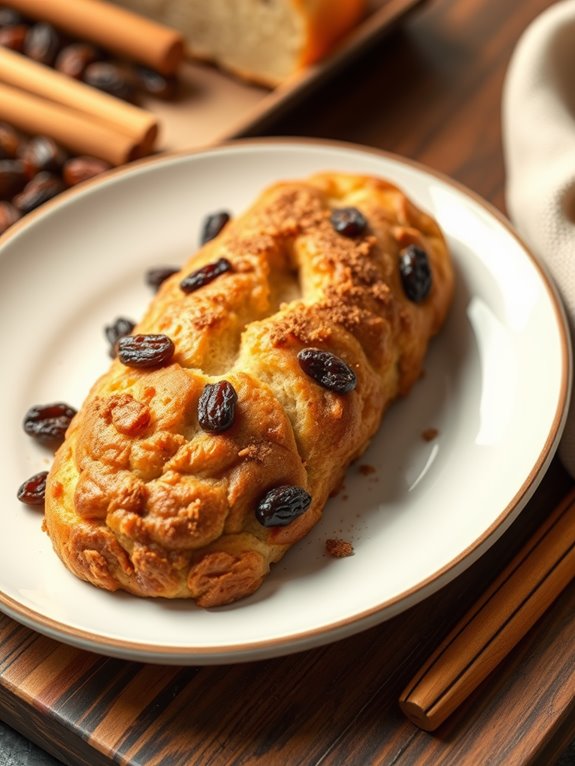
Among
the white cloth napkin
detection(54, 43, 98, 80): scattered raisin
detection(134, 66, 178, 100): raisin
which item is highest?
the white cloth napkin

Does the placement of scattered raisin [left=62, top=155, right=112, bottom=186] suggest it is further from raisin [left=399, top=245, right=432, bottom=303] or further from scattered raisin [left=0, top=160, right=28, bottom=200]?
raisin [left=399, top=245, right=432, bottom=303]

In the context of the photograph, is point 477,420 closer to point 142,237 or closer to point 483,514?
Result: point 483,514

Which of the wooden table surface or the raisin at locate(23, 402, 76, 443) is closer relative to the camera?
the wooden table surface

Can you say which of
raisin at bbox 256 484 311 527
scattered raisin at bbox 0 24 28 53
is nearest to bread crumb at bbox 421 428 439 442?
raisin at bbox 256 484 311 527

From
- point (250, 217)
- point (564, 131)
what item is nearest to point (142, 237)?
point (250, 217)

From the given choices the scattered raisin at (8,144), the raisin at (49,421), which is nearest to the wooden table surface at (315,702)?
the raisin at (49,421)

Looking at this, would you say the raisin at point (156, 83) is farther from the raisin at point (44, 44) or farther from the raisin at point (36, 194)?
the raisin at point (36, 194)
